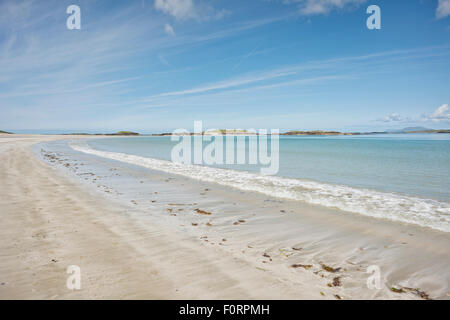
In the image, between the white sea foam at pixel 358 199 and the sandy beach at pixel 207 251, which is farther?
the white sea foam at pixel 358 199

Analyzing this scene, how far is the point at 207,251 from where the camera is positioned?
15.0 ft

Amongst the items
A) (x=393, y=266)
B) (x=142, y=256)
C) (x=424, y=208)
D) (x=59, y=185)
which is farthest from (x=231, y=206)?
(x=59, y=185)

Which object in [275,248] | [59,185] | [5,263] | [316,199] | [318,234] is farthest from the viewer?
[59,185]

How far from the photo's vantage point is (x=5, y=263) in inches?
153

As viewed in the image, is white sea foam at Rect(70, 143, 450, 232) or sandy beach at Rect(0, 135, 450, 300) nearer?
sandy beach at Rect(0, 135, 450, 300)

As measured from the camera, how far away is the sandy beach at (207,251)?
3.38m

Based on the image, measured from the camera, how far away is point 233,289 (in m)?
3.35

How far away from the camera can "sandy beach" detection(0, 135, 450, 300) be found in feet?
11.1

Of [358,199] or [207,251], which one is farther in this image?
[358,199]

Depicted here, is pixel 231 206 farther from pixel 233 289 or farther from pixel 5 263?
pixel 5 263
